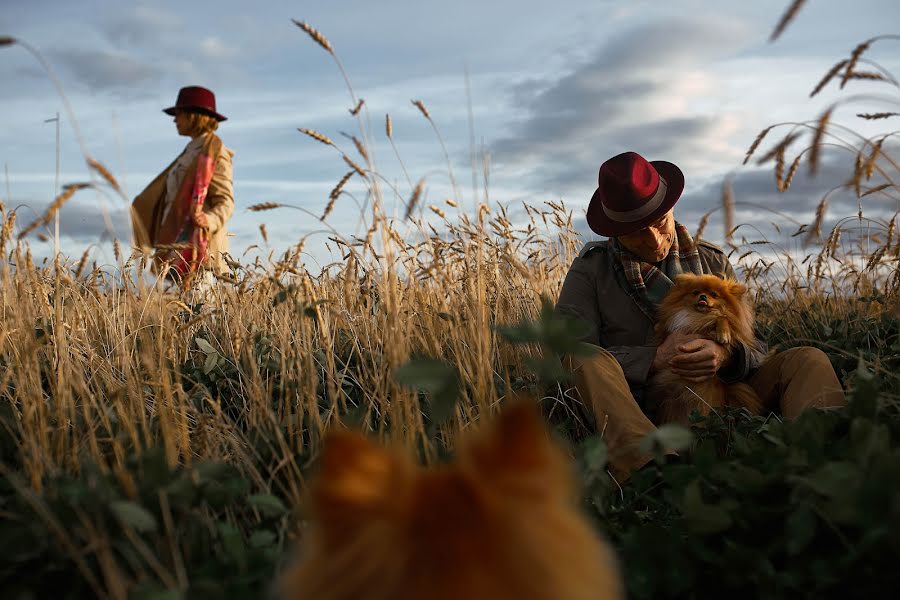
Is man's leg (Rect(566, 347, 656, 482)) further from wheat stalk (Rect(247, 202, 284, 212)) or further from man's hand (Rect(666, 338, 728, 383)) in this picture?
wheat stalk (Rect(247, 202, 284, 212))

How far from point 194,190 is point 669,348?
452 centimetres

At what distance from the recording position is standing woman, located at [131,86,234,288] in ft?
19.8

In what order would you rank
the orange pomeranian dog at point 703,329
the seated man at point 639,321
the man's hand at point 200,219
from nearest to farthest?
the seated man at point 639,321 < the orange pomeranian dog at point 703,329 < the man's hand at point 200,219

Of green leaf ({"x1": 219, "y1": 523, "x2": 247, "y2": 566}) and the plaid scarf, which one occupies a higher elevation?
the plaid scarf

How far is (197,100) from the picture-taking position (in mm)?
6301

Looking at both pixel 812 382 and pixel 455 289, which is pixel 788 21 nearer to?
pixel 812 382

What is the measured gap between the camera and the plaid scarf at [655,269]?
3.70 metres

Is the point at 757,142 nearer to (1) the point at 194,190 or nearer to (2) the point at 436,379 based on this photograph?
(2) the point at 436,379

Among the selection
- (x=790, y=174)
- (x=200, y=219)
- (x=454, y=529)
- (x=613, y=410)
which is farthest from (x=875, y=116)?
(x=200, y=219)

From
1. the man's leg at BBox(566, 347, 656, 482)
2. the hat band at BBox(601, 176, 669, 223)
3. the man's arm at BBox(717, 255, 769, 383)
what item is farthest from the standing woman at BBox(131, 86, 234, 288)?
the man's arm at BBox(717, 255, 769, 383)

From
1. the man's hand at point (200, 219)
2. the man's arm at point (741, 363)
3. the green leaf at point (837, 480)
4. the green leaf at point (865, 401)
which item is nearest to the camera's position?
the green leaf at point (837, 480)

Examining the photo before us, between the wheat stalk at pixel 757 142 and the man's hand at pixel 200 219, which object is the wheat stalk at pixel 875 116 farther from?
the man's hand at pixel 200 219

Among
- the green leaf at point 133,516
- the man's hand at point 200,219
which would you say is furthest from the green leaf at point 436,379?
the man's hand at point 200,219

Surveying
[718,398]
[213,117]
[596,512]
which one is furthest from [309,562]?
[213,117]
